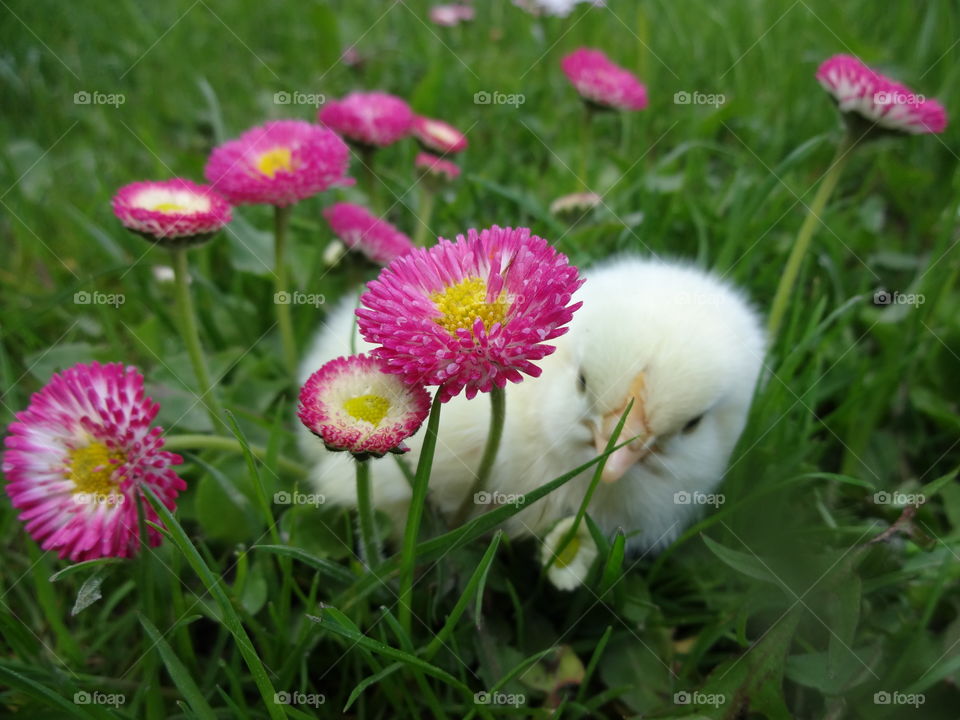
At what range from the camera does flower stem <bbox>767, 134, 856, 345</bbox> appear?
1.70 meters

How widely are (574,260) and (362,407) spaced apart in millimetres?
1054

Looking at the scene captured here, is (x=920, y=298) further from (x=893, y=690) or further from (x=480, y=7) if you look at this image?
(x=480, y=7)

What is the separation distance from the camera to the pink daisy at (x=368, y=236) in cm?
178

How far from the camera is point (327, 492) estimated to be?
1.59 m

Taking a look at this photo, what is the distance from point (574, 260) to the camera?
6.53 feet
